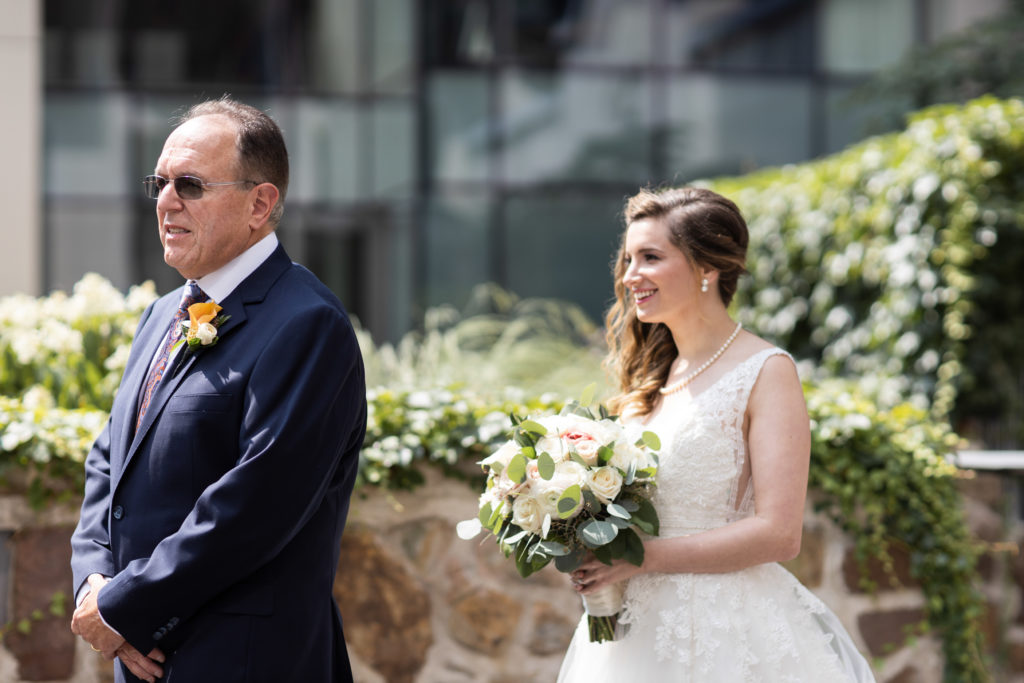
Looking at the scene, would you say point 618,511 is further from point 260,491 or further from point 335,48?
point 335,48

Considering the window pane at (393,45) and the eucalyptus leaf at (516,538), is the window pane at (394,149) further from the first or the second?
the eucalyptus leaf at (516,538)

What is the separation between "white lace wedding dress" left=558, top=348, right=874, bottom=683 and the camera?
97.6 inches

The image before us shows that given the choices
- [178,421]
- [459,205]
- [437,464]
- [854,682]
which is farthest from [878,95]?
[178,421]

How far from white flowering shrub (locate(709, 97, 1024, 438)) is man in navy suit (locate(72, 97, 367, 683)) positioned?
12.0 ft

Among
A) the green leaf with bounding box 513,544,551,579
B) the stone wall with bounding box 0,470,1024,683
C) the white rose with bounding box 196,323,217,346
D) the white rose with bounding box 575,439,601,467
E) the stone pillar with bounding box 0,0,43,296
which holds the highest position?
the stone pillar with bounding box 0,0,43,296

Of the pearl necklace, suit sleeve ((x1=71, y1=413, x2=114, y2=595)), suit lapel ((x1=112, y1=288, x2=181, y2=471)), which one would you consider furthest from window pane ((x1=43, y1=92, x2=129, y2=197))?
the pearl necklace

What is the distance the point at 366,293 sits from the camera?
476 inches

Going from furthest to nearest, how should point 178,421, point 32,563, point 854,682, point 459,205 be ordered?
point 459,205
point 32,563
point 854,682
point 178,421

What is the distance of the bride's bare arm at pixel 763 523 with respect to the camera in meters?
2.40

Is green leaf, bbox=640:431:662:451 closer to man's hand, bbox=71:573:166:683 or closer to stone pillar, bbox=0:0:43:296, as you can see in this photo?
man's hand, bbox=71:573:166:683

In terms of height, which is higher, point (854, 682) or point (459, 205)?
point (459, 205)

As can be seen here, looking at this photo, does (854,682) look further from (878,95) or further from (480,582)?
(878,95)

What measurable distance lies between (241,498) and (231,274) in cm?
57

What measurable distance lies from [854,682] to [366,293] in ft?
32.8
